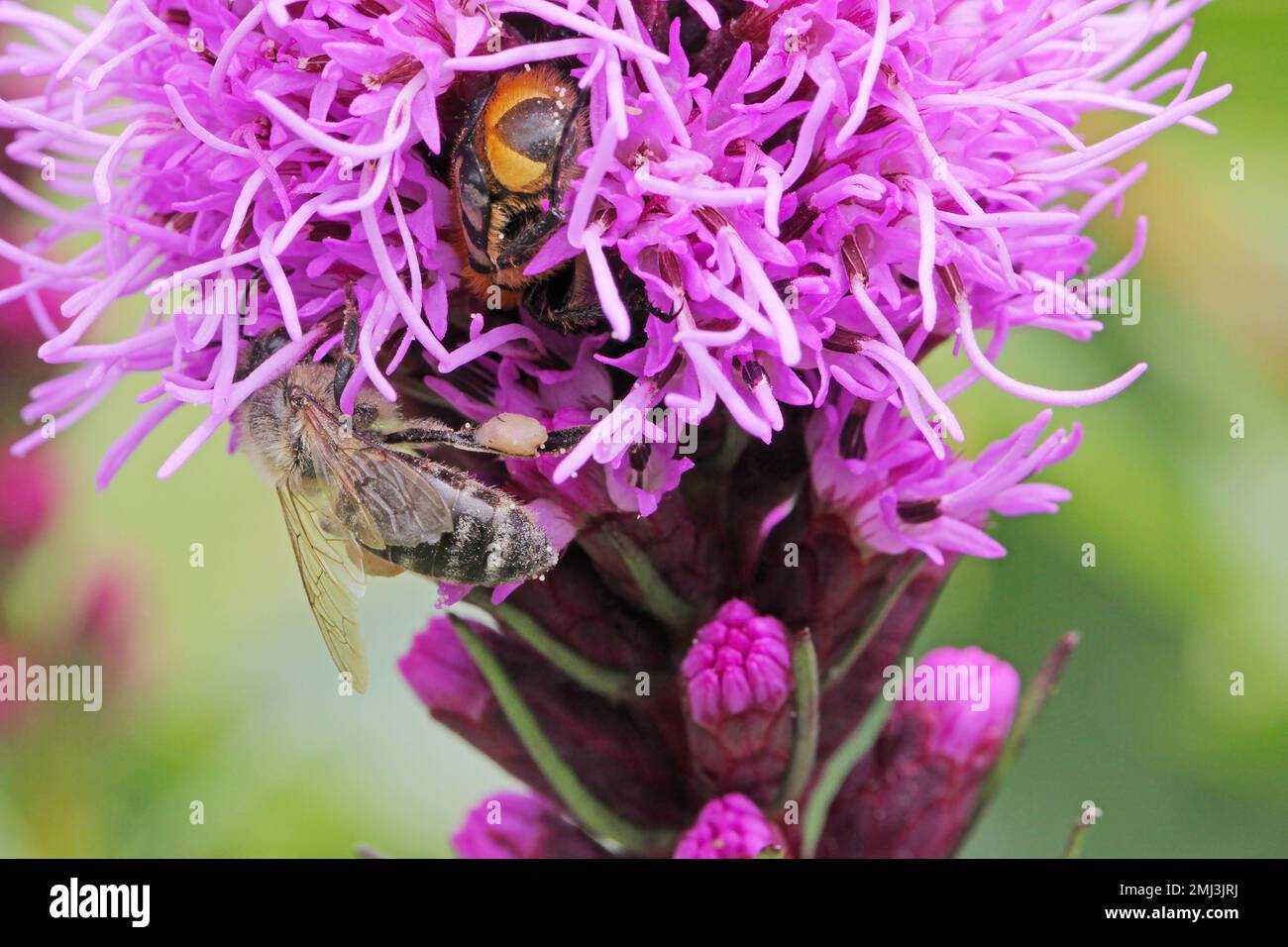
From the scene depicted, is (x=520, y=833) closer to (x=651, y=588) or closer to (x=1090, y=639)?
(x=651, y=588)

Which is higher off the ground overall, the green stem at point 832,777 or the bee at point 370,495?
the bee at point 370,495

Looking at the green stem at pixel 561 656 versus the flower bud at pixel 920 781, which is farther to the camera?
the flower bud at pixel 920 781

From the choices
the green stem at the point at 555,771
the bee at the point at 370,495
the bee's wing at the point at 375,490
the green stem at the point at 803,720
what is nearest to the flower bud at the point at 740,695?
the green stem at the point at 803,720

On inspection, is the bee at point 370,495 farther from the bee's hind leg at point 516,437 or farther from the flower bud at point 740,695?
the flower bud at point 740,695

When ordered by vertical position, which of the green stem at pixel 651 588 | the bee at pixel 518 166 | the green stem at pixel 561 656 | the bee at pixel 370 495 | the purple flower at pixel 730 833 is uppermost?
the bee at pixel 518 166

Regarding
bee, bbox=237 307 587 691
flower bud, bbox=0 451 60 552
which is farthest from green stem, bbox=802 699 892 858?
flower bud, bbox=0 451 60 552

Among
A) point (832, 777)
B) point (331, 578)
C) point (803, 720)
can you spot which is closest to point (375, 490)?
point (331, 578)

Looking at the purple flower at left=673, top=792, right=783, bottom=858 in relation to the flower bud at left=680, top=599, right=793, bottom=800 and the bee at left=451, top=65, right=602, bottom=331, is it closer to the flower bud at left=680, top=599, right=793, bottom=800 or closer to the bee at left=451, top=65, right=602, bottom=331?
the flower bud at left=680, top=599, right=793, bottom=800

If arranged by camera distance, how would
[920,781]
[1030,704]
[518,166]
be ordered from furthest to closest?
[920,781] < [1030,704] < [518,166]
